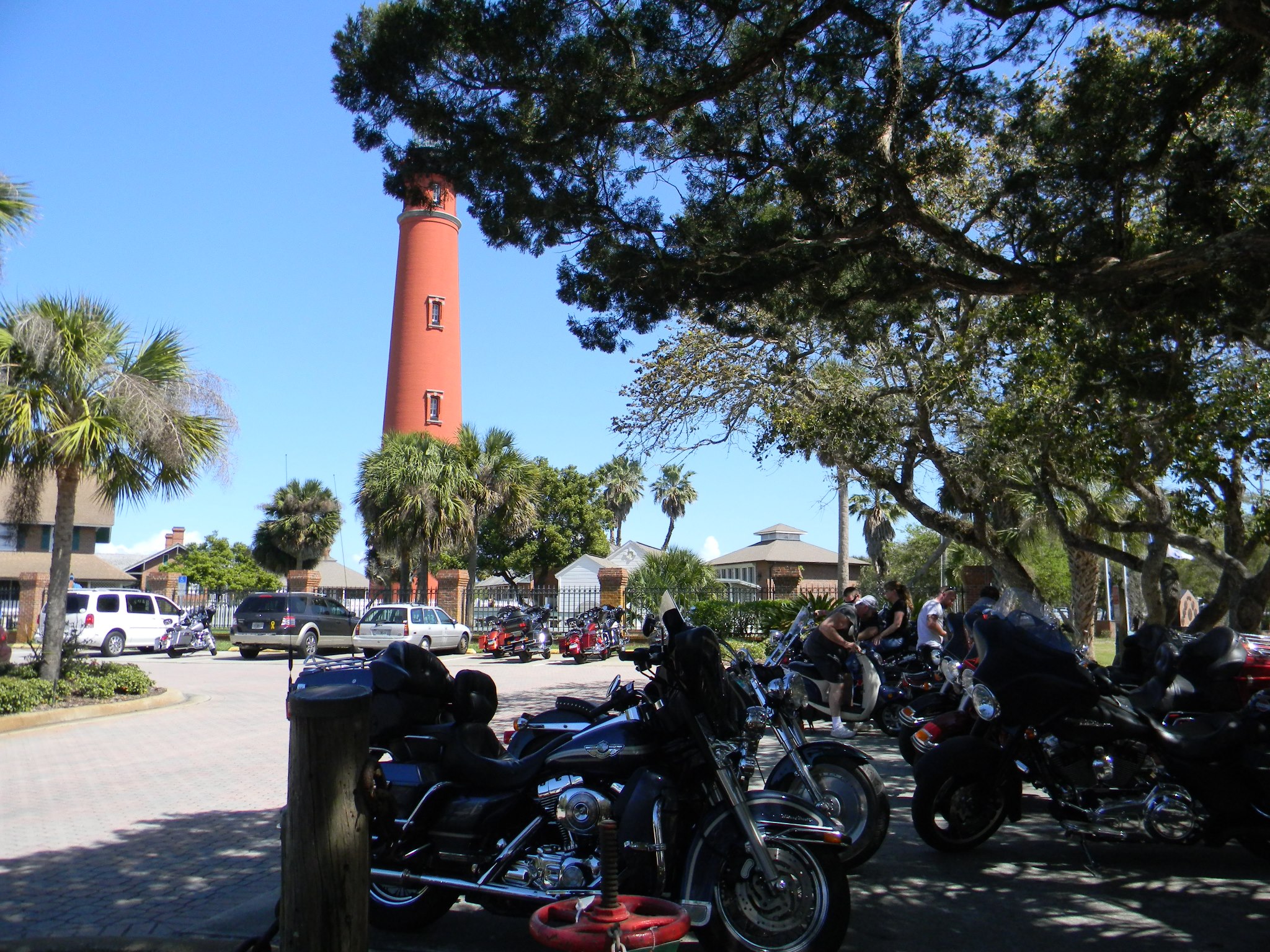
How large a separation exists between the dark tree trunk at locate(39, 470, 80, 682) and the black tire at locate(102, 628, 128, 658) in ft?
41.6

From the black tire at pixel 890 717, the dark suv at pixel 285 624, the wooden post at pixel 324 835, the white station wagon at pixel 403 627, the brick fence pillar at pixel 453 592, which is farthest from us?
the brick fence pillar at pixel 453 592

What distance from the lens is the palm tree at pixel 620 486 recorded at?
221 ft

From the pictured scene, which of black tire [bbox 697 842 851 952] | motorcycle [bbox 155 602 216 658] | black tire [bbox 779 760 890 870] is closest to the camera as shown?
black tire [bbox 697 842 851 952]

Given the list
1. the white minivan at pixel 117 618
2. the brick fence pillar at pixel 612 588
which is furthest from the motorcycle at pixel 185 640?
the brick fence pillar at pixel 612 588

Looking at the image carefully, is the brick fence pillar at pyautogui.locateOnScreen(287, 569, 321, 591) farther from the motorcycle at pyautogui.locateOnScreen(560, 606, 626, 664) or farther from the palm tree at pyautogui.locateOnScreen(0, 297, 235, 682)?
the palm tree at pyautogui.locateOnScreen(0, 297, 235, 682)

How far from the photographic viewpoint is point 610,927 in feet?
11.3

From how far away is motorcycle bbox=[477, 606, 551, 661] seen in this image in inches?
1037

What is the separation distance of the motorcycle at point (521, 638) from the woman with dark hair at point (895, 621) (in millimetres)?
13803

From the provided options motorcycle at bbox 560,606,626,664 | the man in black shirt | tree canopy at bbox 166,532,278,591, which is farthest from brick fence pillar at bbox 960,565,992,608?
tree canopy at bbox 166,532,278,591

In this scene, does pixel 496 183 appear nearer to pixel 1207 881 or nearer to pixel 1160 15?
pixel 1160 15

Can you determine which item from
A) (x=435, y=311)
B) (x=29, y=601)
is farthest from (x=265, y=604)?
(x=435, y=311)

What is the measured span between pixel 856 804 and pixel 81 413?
1269 cm

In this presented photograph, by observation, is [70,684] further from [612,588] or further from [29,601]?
[29,601]

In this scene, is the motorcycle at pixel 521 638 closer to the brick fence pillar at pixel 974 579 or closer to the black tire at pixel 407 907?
the brick fence pillar at pixel 974 579
